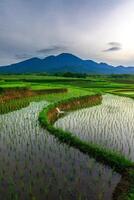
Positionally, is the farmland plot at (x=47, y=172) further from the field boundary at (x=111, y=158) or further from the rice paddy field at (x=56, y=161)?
the field boundary at (x=111, y=158)

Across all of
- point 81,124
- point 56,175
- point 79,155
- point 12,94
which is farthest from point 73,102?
point 56,175

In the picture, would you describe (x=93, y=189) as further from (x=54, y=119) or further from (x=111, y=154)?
(x=54, y=119)

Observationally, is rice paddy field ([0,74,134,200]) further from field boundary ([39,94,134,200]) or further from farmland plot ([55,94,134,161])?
field boundary ([39,94,134,200])

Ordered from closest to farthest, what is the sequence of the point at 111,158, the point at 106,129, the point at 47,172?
the point at 47,172, the point at 111,158, the point at 106,129

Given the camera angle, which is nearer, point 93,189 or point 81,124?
point 93,189

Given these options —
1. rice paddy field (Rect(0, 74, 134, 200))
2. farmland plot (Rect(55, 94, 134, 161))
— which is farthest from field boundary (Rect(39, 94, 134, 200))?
farmland plot (Rect(55, 94, 134, 161))

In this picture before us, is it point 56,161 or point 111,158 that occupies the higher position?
point 111,158

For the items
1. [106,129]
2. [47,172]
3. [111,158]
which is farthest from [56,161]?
[106,129]

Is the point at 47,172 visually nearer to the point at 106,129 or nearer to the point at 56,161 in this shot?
the point at 56,161
